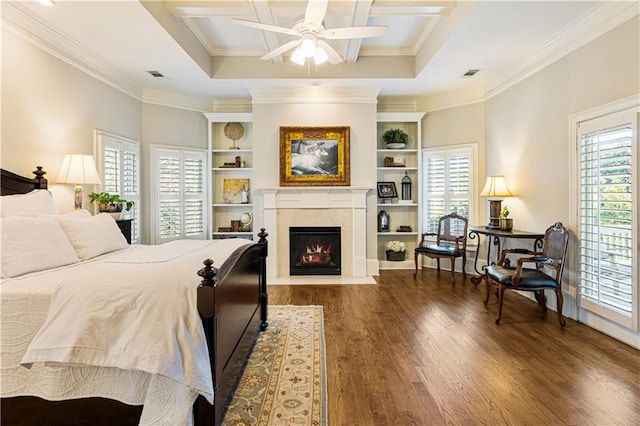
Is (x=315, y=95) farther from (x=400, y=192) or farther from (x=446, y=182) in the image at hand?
(x=446, y=182)

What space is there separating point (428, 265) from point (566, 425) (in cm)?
435

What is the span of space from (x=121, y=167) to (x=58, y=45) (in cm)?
172

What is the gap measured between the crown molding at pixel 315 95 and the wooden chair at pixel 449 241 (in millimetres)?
2427

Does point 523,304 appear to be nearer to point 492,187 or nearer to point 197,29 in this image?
point 492,187

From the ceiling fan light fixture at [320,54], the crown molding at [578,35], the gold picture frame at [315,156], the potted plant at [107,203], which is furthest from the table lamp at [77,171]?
the crown molding at [578,35]

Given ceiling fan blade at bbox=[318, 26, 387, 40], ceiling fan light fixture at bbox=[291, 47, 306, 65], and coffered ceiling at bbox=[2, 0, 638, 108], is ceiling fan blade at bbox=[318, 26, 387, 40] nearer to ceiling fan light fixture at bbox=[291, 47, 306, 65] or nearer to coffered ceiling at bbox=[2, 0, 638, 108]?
ceiling fan light fixture at bbox=[291, 47, 306, 65]

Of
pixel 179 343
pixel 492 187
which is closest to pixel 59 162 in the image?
pixel 179 343

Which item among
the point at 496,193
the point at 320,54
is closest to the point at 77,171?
the point at 320,54

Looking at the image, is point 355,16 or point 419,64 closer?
point 355,16

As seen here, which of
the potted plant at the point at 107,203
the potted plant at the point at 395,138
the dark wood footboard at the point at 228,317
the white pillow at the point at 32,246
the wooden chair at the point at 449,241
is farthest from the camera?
the potted plant at the point at 395,138

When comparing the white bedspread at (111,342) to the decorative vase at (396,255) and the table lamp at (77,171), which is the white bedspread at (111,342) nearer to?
the table lamp at (77,171)

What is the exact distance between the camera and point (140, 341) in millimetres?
1521

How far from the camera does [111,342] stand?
1550mm

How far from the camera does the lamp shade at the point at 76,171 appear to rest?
352 centimetres
